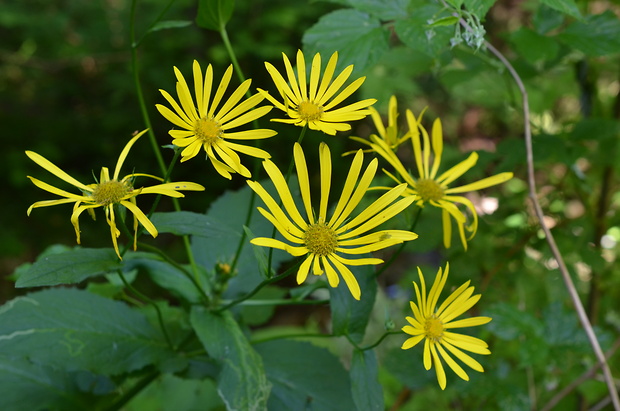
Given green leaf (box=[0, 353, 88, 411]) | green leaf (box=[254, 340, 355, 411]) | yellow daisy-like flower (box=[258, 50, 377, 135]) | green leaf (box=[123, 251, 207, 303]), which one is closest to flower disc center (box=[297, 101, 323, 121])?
yellow daisy-like flower (box=[258, 50, 377, 135])

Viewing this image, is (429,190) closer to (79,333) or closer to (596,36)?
(596,36)

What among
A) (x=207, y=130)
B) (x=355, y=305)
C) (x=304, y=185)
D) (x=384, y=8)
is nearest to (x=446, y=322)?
(x=355, y=305)

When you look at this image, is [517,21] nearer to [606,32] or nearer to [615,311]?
[615,311]

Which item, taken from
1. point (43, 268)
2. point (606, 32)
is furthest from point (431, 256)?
point (43, 268)

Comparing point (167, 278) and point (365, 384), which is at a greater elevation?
point (167, 278)

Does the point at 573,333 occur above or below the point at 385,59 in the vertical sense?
below

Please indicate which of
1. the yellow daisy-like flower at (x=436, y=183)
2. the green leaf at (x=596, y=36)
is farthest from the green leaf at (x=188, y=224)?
the green leaf at (x=596, y=36)

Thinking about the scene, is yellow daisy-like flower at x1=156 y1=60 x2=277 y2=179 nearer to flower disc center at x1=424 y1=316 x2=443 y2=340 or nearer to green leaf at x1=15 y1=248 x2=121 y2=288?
green leaf at x1=15 y1=248 x2=121 y2=288
